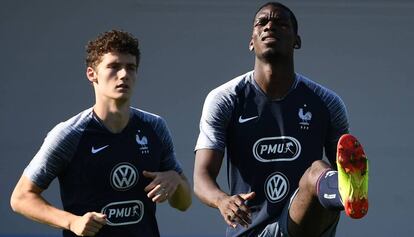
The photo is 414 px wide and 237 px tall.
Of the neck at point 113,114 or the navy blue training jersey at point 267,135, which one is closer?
the neck at point 113,114

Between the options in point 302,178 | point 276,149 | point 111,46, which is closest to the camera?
point 302,178

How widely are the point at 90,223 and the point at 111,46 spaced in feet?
2.80

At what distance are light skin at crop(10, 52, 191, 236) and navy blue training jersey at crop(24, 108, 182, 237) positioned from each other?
0.18 feet

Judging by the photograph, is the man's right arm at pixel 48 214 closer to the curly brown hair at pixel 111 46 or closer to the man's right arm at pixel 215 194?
the man's right arm at pixel 215 194

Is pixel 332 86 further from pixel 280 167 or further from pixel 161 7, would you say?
pixel 280 167

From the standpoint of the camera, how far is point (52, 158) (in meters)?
4.61

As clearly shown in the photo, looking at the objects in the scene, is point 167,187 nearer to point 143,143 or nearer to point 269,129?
point 143,143

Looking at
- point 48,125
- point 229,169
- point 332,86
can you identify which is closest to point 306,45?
point 332,86

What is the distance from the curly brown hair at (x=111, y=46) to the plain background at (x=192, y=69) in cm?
408

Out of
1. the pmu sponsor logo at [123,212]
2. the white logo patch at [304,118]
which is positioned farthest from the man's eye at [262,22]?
the pmu sponsor logo at [123,212]

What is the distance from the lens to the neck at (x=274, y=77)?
16.1ft

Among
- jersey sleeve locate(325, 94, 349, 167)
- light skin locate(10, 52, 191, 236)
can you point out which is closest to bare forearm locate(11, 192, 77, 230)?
light skin locate(10, 52, 191, 236)

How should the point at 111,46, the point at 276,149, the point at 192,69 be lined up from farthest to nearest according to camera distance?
the point at 192,69, the point at 276,149, the point at 111,46

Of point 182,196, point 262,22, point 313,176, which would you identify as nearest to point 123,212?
point 182,196
